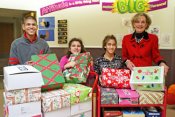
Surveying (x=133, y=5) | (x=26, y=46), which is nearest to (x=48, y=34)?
(x=133, y=5)

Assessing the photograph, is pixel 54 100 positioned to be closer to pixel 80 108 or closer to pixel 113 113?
pixel 80 108

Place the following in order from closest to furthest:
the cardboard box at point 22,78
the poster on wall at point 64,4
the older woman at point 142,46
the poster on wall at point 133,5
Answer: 1. the cardboard box at point 22,78
2. the older woman at point 142,46
3. the poster on wall at point 133,5
4. the poster on wall at point 64,4

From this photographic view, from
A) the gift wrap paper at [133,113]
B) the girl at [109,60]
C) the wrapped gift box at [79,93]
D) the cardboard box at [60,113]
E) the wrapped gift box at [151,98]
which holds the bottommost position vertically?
the gift wrap paper at [133,113]

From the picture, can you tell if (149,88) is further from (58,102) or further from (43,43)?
(43,43)

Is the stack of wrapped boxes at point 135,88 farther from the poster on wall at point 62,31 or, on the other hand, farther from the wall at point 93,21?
the poster on wall at point 62,31

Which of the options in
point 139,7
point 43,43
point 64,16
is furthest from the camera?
point 64,16

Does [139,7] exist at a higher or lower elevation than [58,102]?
higher

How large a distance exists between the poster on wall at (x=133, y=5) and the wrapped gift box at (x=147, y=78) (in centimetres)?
172

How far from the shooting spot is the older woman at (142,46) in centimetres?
215

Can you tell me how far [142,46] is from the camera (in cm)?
217

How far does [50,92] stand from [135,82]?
756mm

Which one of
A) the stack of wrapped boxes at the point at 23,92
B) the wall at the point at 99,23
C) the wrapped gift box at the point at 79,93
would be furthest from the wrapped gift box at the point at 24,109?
the wall at the point at 99,23

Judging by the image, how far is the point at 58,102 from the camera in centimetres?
164

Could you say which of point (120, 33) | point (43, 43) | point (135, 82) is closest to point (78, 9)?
point (120, 33)
